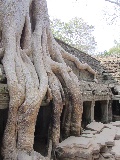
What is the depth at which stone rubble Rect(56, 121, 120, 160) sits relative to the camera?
166 inches

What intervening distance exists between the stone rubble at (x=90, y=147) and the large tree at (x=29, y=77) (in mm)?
267

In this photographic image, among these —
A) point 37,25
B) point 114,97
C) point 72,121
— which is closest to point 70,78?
point 72,121

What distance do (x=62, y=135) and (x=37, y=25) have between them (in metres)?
2.44

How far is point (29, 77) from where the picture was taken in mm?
4250

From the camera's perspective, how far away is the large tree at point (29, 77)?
3850 mm

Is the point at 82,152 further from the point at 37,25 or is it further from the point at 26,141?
the point at 37,25

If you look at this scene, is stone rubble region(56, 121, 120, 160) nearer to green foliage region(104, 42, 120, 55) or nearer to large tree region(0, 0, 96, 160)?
large tree region(0, 0, 96, 160)

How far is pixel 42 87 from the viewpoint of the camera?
4.32 meters

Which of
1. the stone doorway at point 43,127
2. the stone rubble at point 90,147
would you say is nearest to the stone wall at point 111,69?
the stone doorway at point 43,127

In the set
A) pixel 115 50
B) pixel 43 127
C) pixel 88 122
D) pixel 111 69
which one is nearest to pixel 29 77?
pixel 43 127

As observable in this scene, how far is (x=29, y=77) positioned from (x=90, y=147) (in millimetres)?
1585

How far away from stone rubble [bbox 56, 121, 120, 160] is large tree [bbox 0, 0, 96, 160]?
0.88ft

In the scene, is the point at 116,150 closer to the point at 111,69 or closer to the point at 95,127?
the point at 95,127

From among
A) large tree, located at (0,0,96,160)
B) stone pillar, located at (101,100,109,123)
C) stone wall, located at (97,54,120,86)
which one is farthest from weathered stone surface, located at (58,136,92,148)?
stone wall, located at (97,54,120,86)
